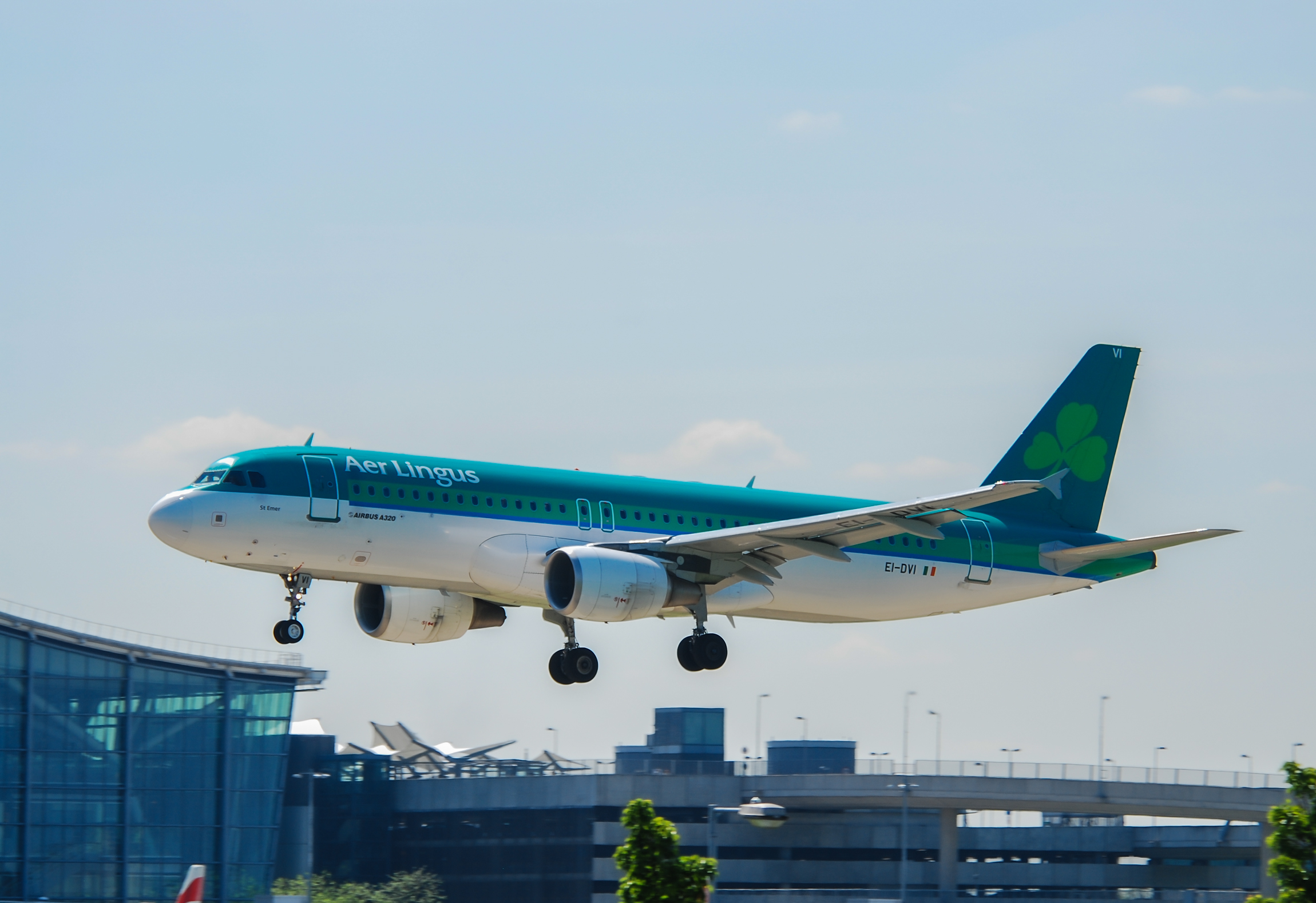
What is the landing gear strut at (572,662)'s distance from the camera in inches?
1833

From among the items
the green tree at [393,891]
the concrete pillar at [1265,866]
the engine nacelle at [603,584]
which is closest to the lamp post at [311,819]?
the green tree at [393,891]

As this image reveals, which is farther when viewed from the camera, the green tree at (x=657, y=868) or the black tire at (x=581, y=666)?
the black tire at (x=581, y=666)

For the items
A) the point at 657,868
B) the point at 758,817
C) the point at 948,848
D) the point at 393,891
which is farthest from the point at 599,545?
the point at 393,891

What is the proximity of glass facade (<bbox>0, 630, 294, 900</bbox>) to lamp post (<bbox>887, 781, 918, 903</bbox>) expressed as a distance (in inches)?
1150

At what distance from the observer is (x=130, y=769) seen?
73812 millimetres

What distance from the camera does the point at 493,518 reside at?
140ft

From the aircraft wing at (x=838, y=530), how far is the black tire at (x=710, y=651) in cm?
266

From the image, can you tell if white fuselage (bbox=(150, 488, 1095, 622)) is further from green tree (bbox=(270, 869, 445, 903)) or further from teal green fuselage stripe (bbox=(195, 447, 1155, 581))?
green tree (bbox=(270, 869, 445, 903))

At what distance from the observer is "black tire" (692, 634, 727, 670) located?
4600 centimetres

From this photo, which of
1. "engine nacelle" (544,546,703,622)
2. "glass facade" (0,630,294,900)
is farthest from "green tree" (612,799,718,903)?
"glass facade" (0,630,294,900)

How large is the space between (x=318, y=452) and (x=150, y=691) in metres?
39.2

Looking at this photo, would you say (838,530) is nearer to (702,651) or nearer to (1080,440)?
(702,651)

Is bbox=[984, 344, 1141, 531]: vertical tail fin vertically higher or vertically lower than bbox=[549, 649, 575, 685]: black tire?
higher

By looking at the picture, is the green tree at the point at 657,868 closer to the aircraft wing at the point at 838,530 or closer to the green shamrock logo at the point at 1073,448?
the aircraft wing at the point at 838,530
